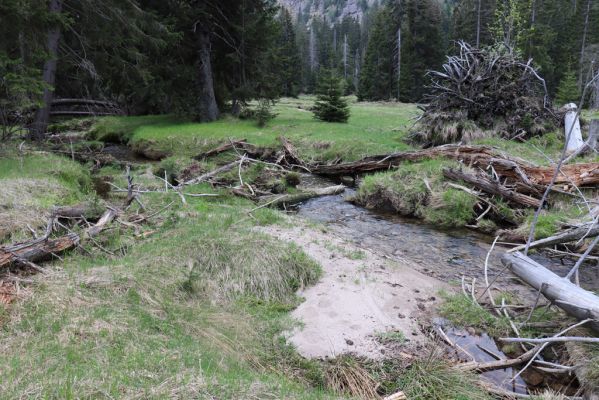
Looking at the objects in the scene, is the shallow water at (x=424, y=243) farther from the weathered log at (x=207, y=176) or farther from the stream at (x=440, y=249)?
the weathered log at (x=207, y=176)

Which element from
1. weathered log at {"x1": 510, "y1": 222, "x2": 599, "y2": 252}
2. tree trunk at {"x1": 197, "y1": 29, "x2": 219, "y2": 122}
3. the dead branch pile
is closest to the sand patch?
weathered log at {"x1": 510, "y1": 222, "x2": 599, "y2": 252}

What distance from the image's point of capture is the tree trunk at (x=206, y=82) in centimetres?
2195

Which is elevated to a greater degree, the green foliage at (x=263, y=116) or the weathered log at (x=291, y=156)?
the green foliage at (x=263, y=116)

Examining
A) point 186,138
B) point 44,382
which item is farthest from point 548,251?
point 186,138

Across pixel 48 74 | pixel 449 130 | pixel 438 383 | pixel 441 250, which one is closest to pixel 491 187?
pixel 441 250

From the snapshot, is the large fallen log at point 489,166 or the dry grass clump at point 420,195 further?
the dry grass clump at point 420,195

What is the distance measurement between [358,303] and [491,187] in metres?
6.31

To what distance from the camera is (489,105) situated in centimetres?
1650

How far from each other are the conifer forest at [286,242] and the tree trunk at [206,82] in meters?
0.10

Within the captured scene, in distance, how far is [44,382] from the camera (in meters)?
3.11

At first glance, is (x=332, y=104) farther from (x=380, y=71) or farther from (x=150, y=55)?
(x=380, y=71)

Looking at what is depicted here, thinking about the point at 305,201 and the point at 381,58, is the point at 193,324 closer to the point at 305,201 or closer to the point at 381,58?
the point at 305,201

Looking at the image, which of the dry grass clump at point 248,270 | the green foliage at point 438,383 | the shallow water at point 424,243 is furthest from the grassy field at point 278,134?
the green foliage at point 438,383

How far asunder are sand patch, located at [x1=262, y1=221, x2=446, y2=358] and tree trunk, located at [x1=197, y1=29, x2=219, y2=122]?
16.2m
